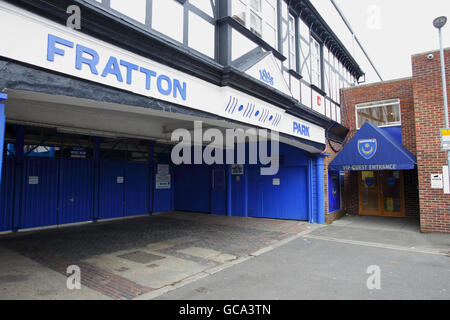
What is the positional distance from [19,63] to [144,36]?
179 centimetres

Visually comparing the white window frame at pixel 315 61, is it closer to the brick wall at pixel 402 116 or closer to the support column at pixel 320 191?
the brick wall at pixel 402 116

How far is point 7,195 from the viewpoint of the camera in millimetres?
8469

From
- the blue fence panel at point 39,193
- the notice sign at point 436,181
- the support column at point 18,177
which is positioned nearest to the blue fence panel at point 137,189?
the blue fence panel at point 39,193

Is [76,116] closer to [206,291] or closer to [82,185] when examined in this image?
[82,185]

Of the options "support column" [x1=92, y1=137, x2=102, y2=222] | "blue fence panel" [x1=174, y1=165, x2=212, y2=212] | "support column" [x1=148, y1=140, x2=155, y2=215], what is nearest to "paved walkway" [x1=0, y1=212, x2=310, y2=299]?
"support column" [x1=92, y1=137, x2=102, y2=222]

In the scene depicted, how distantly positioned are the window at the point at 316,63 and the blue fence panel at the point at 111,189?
8471mm

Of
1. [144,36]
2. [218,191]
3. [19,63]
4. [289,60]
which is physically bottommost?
[218,191]

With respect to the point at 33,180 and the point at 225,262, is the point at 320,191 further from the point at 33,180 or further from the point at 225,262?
the point at 33,180

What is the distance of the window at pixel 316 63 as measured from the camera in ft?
35.3

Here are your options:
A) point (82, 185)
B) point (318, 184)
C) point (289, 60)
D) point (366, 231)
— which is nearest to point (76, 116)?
point (82, 185)

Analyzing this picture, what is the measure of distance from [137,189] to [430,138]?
11.2 metres

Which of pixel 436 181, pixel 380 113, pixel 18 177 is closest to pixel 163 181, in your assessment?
pixel 18 177

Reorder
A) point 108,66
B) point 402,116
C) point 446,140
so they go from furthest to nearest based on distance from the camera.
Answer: point 402,116 < point 446,140 < point 108,66

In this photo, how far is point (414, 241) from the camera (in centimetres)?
799
